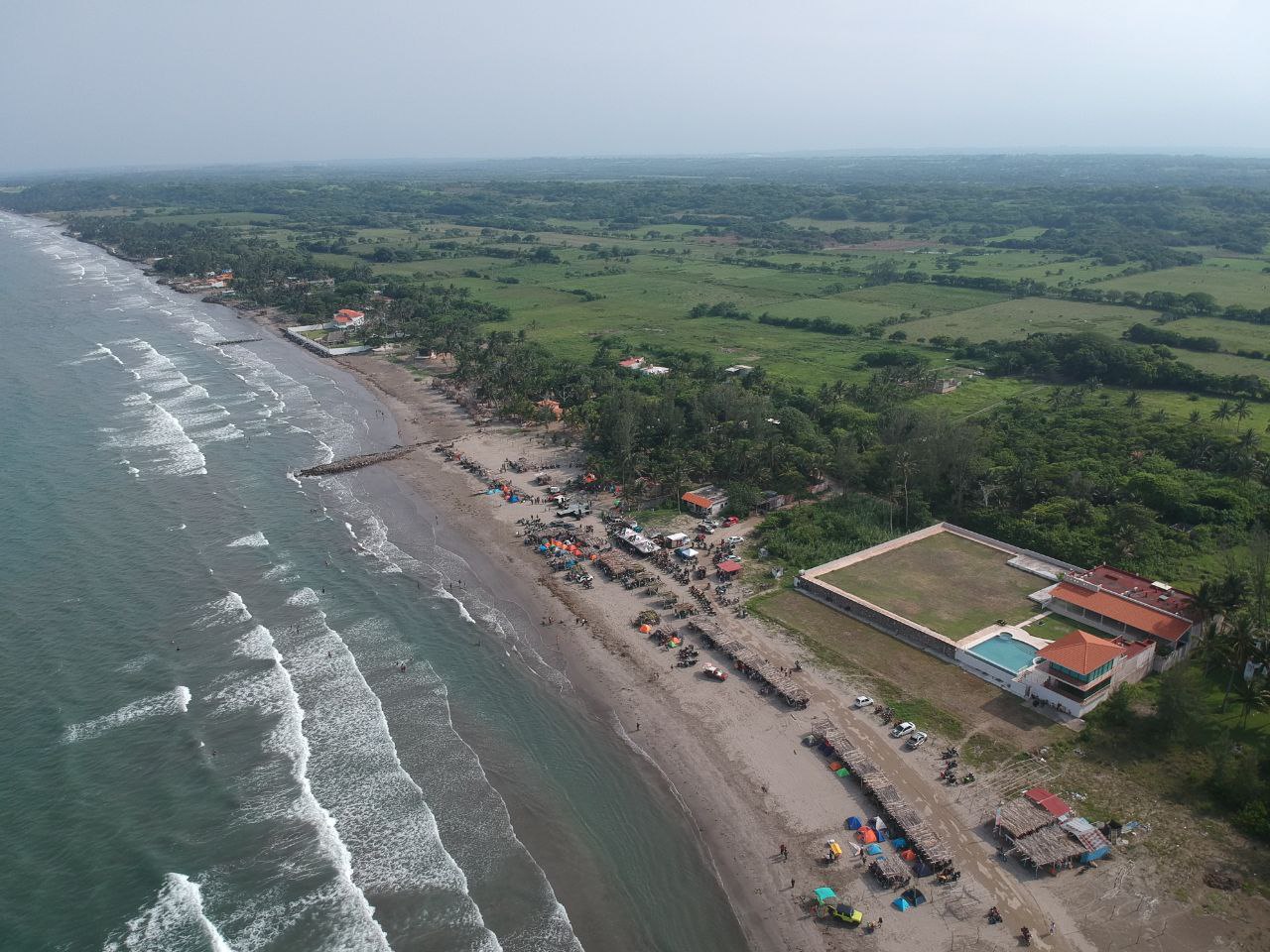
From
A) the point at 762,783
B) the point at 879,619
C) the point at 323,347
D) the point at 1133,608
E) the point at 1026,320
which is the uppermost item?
the point at 1133,608

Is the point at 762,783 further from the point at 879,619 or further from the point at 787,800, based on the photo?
the point at 879,619

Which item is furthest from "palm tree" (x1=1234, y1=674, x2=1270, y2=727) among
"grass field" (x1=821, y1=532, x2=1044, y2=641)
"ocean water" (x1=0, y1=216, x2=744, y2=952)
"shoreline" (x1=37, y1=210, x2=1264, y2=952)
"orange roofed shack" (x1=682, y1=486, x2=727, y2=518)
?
"orange roofed shack" (x1=682, y1=486, x2=727, y2=518)

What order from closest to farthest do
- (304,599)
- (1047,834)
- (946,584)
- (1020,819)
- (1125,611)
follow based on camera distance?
(1047,834) < (1020,819) < (1125,611) < (304,599) < (946,584)

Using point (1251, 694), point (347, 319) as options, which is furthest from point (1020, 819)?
point (347, 319)

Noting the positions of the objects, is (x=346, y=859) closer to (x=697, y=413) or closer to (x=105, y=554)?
(x=105, y=554)

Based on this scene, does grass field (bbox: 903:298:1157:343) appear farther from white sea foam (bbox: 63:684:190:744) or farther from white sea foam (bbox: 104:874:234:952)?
white sea foam (bbox: 104:874:234:952)

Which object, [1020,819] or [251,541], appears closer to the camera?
[1020,819]

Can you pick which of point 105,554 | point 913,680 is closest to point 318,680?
point 105,554
